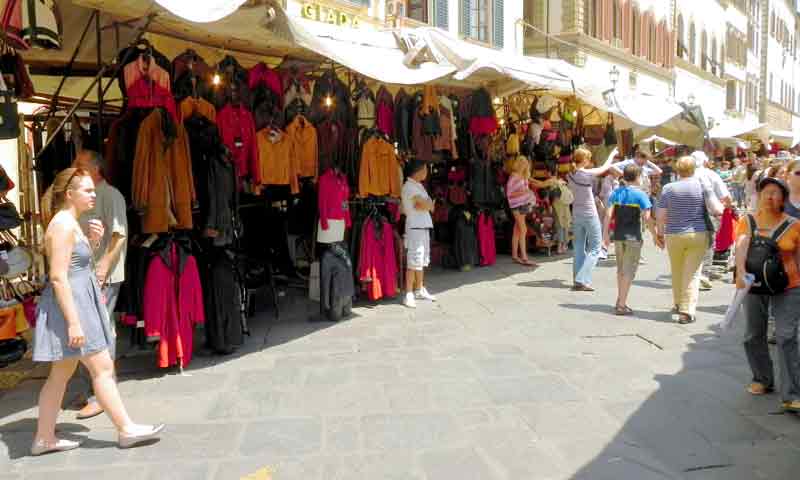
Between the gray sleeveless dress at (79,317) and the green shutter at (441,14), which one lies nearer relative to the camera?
the gray sleeveless dress at (79,317)

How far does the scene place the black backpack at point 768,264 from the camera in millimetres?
4320

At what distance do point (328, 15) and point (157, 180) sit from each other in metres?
8.26

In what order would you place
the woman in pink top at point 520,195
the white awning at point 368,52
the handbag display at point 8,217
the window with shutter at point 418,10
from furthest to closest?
the window with shutter at point 418,10
the woman in pink top at point 520,195
the white awning at point 368,52
the handbag display at point 8,217

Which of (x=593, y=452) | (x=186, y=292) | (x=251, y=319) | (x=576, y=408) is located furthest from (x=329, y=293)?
(x=593, y=452)

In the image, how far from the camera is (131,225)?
5.16 metres

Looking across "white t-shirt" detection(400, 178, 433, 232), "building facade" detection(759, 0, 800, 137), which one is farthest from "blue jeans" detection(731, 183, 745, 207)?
"building facade" detection(759, 0, 800, 137)

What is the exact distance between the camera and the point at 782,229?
4414mm

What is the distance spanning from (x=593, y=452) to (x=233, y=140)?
161 inches

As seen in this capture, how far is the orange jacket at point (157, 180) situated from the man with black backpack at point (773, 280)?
3.83 metres

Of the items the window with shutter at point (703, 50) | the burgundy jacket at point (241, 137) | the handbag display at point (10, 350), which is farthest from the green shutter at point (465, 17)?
the window with shutter at point (703, 50)

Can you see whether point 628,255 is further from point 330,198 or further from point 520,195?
point 520,195

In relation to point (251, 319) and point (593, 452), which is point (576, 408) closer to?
point (593, 452)

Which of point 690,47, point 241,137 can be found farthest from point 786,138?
point 241,137

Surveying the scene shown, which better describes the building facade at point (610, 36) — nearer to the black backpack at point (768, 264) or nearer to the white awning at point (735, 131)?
the white awning at point (735, 131)
